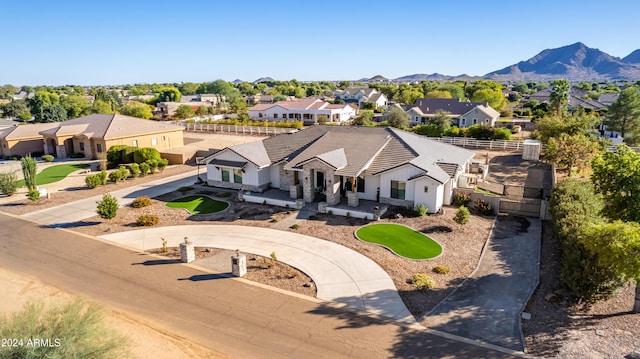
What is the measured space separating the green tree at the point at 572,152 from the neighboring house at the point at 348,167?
28.0 ft

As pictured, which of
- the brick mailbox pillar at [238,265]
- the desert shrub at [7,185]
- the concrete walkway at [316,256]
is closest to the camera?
the concrete walkway at [316,256]

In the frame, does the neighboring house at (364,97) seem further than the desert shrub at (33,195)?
Yes

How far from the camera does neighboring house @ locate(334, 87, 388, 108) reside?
408 feet

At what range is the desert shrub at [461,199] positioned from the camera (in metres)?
28.6

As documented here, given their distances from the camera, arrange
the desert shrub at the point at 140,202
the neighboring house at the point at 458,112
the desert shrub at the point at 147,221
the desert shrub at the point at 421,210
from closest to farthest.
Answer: the desert shrub at the point at 147,221
the desert shrub at the point at 421,210
the desert shrub at the point at 140,202
the neighboring house at the point at 458,112

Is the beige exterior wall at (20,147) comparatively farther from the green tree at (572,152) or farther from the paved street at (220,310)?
the green tree at (572,152)

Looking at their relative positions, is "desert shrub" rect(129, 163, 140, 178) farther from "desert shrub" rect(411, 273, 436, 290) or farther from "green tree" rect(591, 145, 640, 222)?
"green tree" rect(591, 145, 640, 222)

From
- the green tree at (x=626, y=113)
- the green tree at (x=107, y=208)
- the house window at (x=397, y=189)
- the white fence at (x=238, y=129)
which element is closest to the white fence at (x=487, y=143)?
the green tree at (x=626, y=113)

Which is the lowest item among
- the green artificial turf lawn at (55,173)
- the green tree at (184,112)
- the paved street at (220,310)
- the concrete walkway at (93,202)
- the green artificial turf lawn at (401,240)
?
the paved street at (220,310)

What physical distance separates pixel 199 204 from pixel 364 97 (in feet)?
367

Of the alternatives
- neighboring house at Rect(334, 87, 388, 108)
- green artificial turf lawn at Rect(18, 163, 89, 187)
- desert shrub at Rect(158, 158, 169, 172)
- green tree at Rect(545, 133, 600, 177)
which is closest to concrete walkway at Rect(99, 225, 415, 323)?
desert shrub at Rect(158, 158, 169, 172)

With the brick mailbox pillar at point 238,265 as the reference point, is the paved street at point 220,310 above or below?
below

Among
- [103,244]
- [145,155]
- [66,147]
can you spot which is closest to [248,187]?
[103,244]

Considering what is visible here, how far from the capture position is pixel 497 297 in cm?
1692
